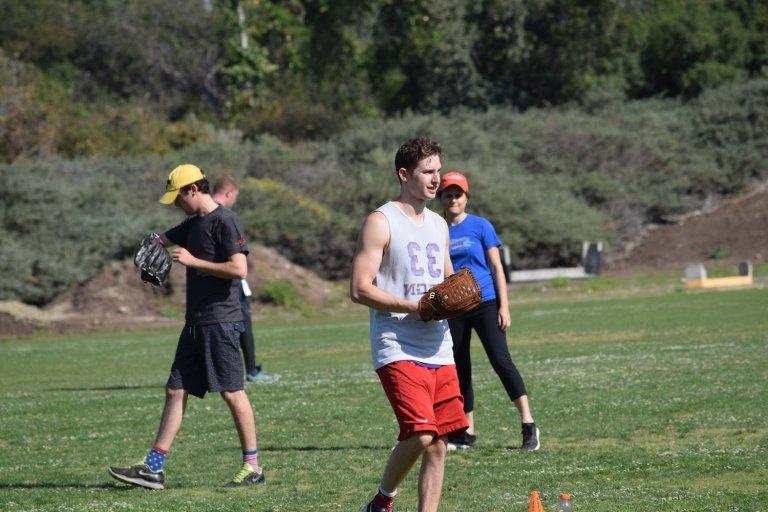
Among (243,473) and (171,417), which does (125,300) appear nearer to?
(171,417)

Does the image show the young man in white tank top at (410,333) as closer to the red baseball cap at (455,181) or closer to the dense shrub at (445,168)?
Answer: the red baseball cap at (455,181)

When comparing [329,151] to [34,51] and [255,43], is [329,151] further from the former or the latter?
[34,51]

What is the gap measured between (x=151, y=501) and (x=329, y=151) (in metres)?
35.2

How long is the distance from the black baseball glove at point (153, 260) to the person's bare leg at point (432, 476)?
2850mm

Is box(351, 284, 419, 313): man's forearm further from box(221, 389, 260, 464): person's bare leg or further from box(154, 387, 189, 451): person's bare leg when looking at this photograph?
box(154, 387, 189, 451): person's bare leg

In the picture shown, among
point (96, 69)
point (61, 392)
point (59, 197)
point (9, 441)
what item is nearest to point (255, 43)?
point (96, 69)

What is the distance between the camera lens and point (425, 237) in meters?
6.80

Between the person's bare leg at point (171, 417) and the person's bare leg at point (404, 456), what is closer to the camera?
the person's bare leg at point (404, 456)

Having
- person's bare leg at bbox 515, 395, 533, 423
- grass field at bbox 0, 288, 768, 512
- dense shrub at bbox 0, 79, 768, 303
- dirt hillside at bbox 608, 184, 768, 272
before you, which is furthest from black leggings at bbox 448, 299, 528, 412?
dirt hillside at bbox 608, 184, 768, 272

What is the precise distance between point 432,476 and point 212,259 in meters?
2.71

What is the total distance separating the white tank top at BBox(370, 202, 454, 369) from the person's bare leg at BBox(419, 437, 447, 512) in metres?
0.47

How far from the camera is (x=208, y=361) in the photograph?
8508 millimetres

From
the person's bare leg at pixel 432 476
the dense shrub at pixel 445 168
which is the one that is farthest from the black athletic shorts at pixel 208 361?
the dense shrub at pixel 445 168

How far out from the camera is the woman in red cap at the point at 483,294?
9.78 m
